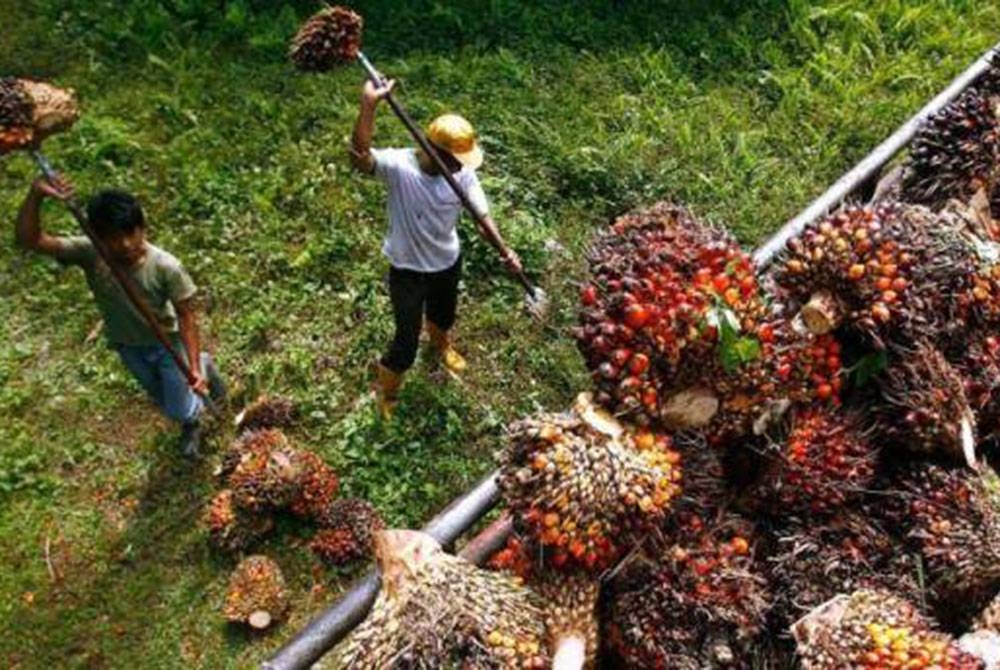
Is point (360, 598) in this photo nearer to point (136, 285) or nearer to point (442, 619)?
point (442, 619)

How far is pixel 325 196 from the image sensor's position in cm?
731

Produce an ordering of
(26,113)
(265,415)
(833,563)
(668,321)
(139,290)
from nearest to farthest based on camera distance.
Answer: (668,321) < (833,563) < (26,113) < (139,290) < (265,415)

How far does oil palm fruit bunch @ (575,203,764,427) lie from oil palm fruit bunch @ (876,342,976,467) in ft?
1.74

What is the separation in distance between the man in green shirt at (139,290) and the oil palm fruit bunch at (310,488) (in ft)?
2.24

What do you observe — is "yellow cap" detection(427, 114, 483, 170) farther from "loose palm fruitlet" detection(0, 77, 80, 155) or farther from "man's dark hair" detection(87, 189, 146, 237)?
"loose palm fruitlet" detection(0, 77, 80, 155)

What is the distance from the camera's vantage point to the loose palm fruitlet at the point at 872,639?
2240mm

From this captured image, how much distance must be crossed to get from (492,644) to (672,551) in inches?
20.8

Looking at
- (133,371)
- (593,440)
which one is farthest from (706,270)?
(133,371)

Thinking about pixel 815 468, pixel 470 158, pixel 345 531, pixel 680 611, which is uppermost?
pixel 815 468

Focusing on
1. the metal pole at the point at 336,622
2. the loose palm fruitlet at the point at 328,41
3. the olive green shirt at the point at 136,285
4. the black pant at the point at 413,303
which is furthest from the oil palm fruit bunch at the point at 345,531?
the metal pole at the point at 336,622

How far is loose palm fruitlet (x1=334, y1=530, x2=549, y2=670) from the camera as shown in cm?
217

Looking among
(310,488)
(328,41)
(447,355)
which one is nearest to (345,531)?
(310,488)

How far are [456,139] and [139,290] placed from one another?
1752 millimetres

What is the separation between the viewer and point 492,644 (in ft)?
7.16
